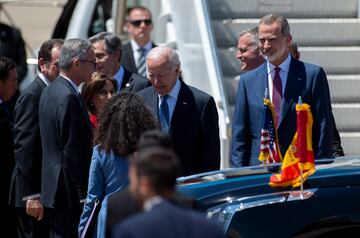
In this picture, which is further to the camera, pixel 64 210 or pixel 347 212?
pixel 64 210

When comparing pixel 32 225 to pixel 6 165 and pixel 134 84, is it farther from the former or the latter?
pixel 134 84

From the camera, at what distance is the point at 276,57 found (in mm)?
8164

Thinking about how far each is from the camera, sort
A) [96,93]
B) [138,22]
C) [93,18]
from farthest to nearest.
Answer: [93,18]
[138,22]
[96,93]

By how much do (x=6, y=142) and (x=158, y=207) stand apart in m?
4.95

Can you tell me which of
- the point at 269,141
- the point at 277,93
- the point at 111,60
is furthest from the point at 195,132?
the point at 111,60

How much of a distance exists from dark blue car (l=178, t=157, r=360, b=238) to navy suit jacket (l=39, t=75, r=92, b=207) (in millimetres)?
1652

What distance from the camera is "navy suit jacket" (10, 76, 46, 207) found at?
27.5ft

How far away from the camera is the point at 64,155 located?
798 cm

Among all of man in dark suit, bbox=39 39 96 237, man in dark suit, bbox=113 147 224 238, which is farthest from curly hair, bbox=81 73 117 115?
man in dark suit, bbox=113 147 224 238

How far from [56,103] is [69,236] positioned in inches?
36.3

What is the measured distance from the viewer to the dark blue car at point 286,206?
6.09 meters

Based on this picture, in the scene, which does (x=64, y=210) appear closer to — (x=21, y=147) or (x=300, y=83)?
(x=21, y=147)

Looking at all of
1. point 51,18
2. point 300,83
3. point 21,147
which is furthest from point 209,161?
point 51,18

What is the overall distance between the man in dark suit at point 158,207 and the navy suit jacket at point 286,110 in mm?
3555
